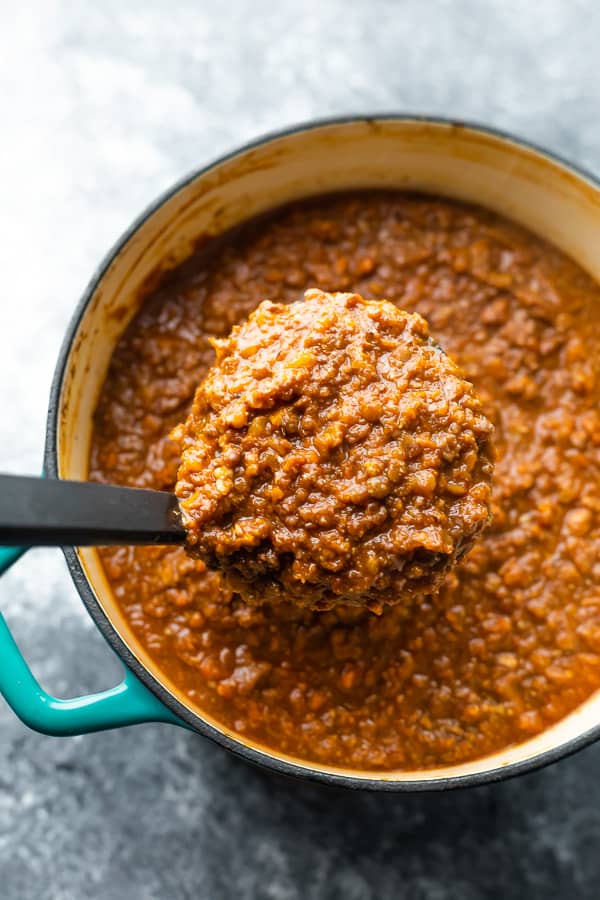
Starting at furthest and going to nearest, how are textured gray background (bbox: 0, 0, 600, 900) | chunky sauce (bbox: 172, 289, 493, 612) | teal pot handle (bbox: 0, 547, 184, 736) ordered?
1. textured gray background (bbox: 0, 0, 600, 900)
2. teal pot handle (bbox: 0, 547, 184, 736)
3. chunky sauce (bbox: 172, 289, 493, 612)

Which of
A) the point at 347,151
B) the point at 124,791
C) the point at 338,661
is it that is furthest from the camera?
the point at 124,791

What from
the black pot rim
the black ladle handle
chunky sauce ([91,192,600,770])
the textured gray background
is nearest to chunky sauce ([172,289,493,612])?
the black ladle handle

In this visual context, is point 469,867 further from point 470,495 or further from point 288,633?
point 470,495

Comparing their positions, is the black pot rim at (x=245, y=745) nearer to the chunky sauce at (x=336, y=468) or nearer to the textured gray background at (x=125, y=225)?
the chunky sauce at (x=336, y=468)

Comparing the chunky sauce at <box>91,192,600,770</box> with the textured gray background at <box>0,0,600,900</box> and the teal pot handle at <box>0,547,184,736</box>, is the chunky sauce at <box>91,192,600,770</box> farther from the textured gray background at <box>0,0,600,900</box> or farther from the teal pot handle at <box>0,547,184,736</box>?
the textured gray background at <box>0,0,600,900</box>

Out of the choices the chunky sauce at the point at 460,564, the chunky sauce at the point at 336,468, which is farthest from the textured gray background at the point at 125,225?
the chunky sauce at the point at 336,468

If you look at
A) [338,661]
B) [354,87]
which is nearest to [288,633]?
[338,661]

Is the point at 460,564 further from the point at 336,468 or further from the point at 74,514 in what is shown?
the point at 74,514
